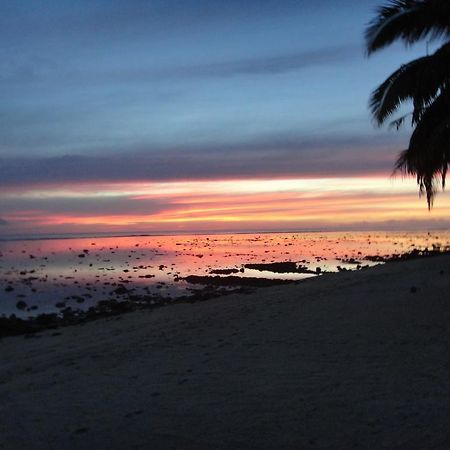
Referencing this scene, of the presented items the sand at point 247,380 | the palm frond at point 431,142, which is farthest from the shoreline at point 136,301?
the palm frond at point 431,142

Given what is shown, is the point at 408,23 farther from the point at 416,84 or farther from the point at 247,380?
the point at 247,380

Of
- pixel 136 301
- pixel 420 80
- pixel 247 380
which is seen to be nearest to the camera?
pixel 247 380

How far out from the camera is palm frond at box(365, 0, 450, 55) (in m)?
12.6

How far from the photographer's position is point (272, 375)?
22.3ft

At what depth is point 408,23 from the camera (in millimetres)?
12898

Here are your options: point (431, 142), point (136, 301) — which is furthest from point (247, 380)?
point (136, 301)

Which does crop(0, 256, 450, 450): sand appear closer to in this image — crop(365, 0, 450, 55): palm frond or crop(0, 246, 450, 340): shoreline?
crop(0, 246, 450, 340): shoreline

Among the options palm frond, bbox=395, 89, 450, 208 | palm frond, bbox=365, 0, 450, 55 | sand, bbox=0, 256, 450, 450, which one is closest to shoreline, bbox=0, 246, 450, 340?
sand, bbox=0, 256, 450, 450

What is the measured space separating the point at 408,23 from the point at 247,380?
10.7m

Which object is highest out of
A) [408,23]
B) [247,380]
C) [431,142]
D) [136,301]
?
[408,23]

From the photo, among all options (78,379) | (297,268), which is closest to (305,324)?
(78,379)

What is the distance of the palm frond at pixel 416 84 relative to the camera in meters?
12.8

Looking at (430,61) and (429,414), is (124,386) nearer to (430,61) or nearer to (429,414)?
(429,414)

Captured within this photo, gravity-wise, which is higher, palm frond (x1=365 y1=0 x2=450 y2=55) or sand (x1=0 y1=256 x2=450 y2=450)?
palm frond (x1=365 y1=0 x2=450 y2=55)
